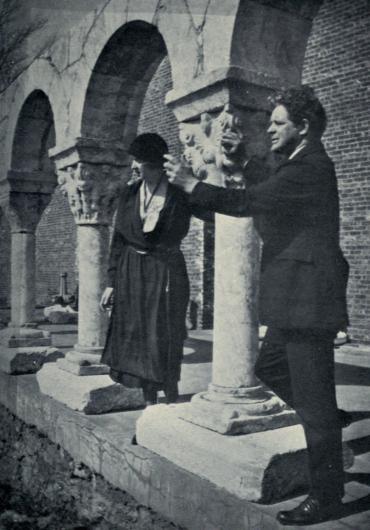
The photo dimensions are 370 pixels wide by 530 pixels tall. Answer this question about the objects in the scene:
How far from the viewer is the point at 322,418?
252 centimetres

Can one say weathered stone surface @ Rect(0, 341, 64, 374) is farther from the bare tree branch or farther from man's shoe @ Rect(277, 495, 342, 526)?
man's shoe @ Rect(277, 495, 342, 526)

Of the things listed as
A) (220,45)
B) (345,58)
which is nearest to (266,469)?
(220,45)

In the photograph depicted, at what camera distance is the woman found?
378 centimetres

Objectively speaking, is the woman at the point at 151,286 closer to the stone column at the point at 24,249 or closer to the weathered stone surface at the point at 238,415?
the weathered stone surface at the point at 238,415

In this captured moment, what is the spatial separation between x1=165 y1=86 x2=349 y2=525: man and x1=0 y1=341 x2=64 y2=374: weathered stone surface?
162 inches

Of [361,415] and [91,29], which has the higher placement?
[91,29]

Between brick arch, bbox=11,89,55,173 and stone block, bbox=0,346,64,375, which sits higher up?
brick arch, bbox=11,89,55,173

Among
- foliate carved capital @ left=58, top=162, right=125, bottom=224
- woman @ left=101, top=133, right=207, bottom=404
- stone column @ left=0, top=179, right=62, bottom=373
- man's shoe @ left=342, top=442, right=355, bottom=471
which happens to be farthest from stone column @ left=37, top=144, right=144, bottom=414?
man's shoe @ left=342, top=442, right=355, bottom=471

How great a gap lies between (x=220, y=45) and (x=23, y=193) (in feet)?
14.4

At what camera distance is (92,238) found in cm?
531

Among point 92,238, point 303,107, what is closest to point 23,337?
point 92,238

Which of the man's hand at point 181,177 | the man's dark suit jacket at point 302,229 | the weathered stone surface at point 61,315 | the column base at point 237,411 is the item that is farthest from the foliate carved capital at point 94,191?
the weathered stone surface at point 61,315

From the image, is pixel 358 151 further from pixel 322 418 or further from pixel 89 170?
pixel 322 418

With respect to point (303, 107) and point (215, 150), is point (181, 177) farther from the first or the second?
point (215, 150)
